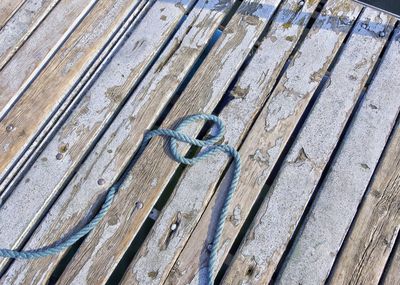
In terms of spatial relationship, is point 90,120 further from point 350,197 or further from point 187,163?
point 350,197

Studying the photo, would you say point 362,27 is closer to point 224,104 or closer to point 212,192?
point 224,104

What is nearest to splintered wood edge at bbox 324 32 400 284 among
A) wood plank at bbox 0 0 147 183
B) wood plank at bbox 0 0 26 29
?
wood plank at bbox 0 0 147 183

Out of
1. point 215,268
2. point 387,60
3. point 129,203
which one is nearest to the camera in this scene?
point 215,268

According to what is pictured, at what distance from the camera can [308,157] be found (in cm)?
224

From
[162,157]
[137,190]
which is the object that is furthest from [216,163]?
[137,190]

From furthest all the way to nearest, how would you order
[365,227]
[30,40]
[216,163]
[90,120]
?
[30,40] → [90,120] → [216,163] → [365,227]

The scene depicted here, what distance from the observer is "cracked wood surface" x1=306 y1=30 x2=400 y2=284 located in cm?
200

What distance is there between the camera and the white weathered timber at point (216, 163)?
6.61ft

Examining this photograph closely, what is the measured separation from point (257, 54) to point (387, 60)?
71 centimetres

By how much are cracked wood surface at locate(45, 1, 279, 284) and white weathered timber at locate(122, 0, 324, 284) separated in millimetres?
69

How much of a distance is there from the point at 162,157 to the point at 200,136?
0.24 m

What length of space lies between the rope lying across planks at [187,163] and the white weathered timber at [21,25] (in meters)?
0.94

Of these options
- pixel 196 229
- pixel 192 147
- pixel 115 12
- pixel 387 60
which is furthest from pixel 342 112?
pixel 115 12

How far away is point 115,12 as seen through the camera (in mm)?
2646
